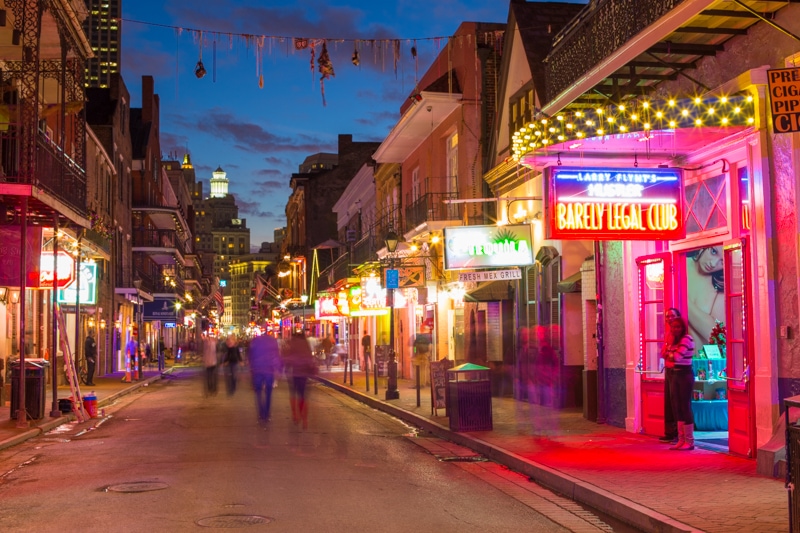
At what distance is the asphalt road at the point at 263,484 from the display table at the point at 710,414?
12.1 feet

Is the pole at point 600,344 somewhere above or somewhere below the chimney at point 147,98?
below

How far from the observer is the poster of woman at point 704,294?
14.8m

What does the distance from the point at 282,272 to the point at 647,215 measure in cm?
6722

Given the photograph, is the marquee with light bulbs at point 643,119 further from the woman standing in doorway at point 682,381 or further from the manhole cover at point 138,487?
the manhole cover at point 138,487

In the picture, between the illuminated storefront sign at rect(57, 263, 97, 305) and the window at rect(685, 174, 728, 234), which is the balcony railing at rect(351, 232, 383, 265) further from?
the window at rect(685, 174, 728, 234)

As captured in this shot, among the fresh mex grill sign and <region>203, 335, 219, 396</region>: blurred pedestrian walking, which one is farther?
<region>203, 335, 219, 396</region>: blurred pedestrian walking

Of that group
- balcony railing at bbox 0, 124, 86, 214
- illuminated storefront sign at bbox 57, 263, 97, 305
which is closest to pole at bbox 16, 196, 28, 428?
balcony railing at bbox 0, 124, 86, 214

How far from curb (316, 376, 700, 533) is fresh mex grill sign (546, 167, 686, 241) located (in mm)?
3063

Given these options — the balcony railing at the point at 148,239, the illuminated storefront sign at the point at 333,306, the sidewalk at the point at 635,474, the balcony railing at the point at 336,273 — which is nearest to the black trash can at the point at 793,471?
the sidewalk at the point at 635,474

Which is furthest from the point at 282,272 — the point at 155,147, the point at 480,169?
the point at 480,169

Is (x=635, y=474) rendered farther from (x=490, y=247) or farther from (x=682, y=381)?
(x=490, y=247)

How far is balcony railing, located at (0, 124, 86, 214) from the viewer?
15555mm

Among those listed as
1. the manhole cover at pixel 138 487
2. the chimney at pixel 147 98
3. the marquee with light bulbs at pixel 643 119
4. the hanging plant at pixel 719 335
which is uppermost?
the chimney at pixel 147 98

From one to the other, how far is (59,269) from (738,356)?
515 inches
